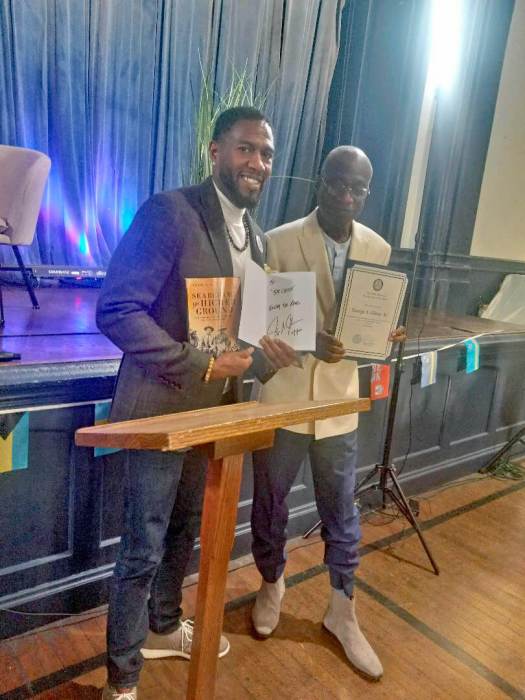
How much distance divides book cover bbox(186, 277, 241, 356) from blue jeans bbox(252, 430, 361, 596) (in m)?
0.44

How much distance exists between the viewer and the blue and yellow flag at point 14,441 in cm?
141

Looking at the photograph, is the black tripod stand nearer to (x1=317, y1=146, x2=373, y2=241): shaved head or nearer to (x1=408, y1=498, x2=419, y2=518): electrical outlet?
(x1=408, y1=498, x2=419, y2=518): electrical outlet

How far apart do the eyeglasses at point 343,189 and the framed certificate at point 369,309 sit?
0.61 ft

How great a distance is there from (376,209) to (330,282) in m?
2.40

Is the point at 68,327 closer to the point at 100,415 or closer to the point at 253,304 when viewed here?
the point at 100,415

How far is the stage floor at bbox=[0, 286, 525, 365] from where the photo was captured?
163 centimetres

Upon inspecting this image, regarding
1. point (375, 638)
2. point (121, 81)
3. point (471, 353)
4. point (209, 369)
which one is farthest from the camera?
point (121, 81)

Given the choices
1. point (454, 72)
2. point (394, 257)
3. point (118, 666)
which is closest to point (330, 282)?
point (118, 666)

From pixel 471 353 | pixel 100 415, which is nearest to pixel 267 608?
pixel 100 415

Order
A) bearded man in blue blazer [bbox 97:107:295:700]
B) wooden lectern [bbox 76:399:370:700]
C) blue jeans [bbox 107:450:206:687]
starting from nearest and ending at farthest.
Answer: wooden lectern [bbox 76:399:370:700]
bearded man in blue blazer [bbox 97:107:295:700]
blue jeans [bbox 107:450:206:687]

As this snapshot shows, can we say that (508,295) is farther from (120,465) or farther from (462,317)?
(120,465)

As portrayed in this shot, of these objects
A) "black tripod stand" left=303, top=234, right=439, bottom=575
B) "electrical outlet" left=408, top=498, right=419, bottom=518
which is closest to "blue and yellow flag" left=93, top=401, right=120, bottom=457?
"black tripod stand" left=303, top=234, right=439, bottom=575

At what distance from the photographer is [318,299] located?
1.48 meters
